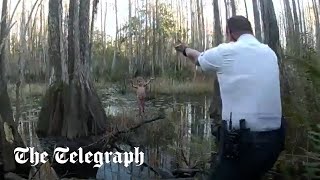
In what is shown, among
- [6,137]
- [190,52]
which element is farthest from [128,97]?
[190,52]

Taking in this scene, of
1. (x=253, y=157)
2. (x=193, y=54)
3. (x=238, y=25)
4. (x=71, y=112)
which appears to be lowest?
(x=253, y=157)

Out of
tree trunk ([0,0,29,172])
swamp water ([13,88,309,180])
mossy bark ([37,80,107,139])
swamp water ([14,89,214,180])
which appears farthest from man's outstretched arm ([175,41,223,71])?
mossy bark ([37,80,107,139])

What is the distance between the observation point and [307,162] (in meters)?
3.10

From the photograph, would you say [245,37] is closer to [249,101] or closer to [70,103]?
[249,101]

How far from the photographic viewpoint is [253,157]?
2.41 metres

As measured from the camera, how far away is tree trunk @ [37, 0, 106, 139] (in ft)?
32.0

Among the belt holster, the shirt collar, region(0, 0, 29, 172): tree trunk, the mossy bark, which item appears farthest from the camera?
the mossy bark

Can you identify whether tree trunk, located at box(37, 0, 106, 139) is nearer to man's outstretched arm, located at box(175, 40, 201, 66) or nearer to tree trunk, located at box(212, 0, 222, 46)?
tree trunk, located at box(212, 0, 222, 46)

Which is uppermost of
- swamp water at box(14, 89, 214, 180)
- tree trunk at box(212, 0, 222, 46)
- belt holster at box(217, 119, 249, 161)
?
tree trunk at box(212, 0, 222, 46)

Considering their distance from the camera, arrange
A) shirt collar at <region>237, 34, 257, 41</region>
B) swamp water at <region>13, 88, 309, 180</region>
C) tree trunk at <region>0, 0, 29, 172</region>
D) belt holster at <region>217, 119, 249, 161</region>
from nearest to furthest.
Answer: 1. belt holster at <region>217, 119, 249, 161</region>
2. shirt collar at <region>237, 34, 257, 41</region>
3. swamp water at <region>13, 88, 309, 180</region>
4. tree trunk at <region>0, 0, 29, 172</region>

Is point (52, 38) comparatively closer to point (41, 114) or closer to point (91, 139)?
point (41, 114)

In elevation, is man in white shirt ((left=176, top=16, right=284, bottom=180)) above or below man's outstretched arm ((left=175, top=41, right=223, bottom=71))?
below

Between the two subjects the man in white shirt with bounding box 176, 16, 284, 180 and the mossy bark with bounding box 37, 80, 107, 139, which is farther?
Answer: the mossy bark with bounding box 37, 80, 107, 139

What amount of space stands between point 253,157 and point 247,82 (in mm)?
362
